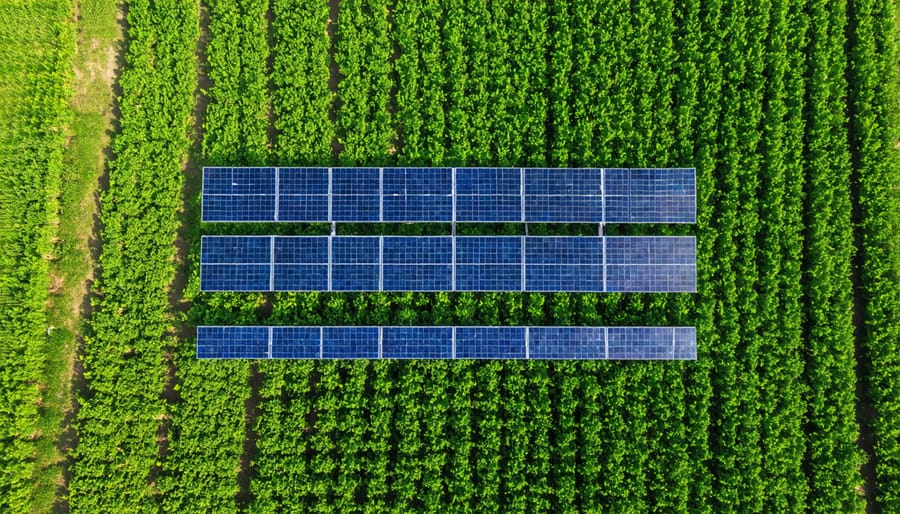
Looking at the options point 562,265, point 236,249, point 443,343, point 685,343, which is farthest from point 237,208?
point 685,343

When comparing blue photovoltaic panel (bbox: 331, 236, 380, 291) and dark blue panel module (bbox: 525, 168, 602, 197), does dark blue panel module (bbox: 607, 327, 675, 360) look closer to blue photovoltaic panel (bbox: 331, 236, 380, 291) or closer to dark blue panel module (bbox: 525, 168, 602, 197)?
dark blue panel module (bbox: 525, 168, 602, 197)

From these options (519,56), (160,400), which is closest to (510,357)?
(519,56)

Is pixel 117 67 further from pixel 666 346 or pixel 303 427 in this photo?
pixel 666 346

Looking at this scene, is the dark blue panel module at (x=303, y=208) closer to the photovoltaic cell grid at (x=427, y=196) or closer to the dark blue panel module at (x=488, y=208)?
the photovoltaic cell grid at (x=427, y=196)

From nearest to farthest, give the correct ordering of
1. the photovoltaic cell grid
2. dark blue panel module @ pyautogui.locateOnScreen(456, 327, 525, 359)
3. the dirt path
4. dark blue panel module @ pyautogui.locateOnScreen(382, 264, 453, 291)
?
1. dark blue panel module @ pyautogui.locateOnScreen(456, 327, 525, 359)
2. dark blue panel module @ pyautogui.locateOnScreen(382, 264, 453, 291)
3. the photovoltaic cell grid
4. the dirt path

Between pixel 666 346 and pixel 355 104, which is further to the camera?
pixel 355 104

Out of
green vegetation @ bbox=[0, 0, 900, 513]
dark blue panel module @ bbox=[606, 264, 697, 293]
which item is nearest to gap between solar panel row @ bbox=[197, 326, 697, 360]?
green vegetation @ bbox=[0, 0, 900, 513]
